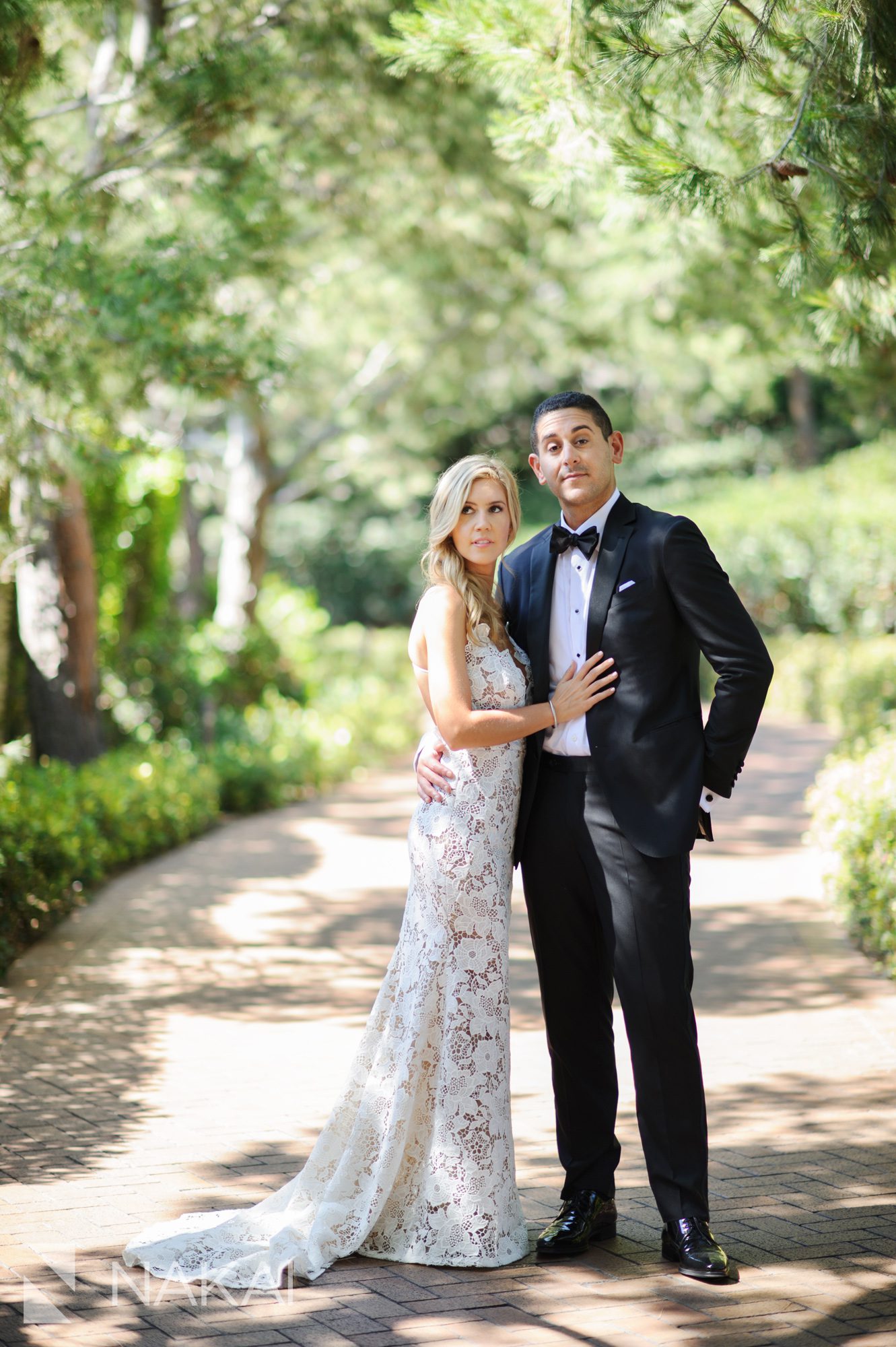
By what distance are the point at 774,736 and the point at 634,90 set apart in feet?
38.1

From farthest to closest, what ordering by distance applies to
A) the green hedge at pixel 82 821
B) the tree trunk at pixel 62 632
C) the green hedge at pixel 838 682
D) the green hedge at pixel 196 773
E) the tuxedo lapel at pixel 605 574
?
the green hedge at pixel 838 682
the tree trunk at pixel 62 632
the green hedge at pixel 196 773
the green hedge at pixel 82 821
the tuxedo lapel at pixel 605 574

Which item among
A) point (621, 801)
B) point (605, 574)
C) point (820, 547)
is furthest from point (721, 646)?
point (820, 547)

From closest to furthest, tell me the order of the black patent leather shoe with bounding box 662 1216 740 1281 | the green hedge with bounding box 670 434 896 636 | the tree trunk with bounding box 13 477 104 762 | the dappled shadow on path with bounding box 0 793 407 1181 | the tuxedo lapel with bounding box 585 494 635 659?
1. the black patent leather shoe with bounding box 662 1216 740 1281
2. the tuxedo lapel with bounding box 585 494 635 659
3. the dappled shadow on path with bounding box 0 793 407 1181
4. the tree trunk with bounding box 13 477 104 762
5. the green hedge with bounding box 670 434 896 636

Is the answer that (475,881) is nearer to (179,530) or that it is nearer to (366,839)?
(366,839)

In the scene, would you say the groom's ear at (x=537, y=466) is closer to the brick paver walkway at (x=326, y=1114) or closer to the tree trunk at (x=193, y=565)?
the brick paver walkway at (x=326, y=1114)

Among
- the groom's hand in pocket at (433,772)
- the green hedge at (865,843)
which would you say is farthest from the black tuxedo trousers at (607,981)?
the green hedge at (865,843)

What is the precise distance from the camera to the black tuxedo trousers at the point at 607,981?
3451 millimetres

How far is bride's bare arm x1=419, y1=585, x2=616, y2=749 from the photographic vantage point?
3.53 m

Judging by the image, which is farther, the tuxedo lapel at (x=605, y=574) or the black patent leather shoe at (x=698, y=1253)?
the tuxedo lapel at (x=605, y=574)

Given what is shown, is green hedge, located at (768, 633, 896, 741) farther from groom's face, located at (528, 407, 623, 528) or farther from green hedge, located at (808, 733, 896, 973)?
groom's face, located at (528, 407, 623, 528)

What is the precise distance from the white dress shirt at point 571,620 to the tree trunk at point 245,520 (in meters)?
13.0

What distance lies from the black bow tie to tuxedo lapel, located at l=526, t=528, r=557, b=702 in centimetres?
5

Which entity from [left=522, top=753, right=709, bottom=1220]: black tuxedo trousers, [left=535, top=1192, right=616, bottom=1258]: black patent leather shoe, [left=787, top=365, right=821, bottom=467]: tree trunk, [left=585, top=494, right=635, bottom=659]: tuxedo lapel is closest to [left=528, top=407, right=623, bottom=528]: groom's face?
[left=585, top=494, right=635, bottom=659]: tuxedo lapel

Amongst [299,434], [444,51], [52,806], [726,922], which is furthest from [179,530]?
[444,51]
